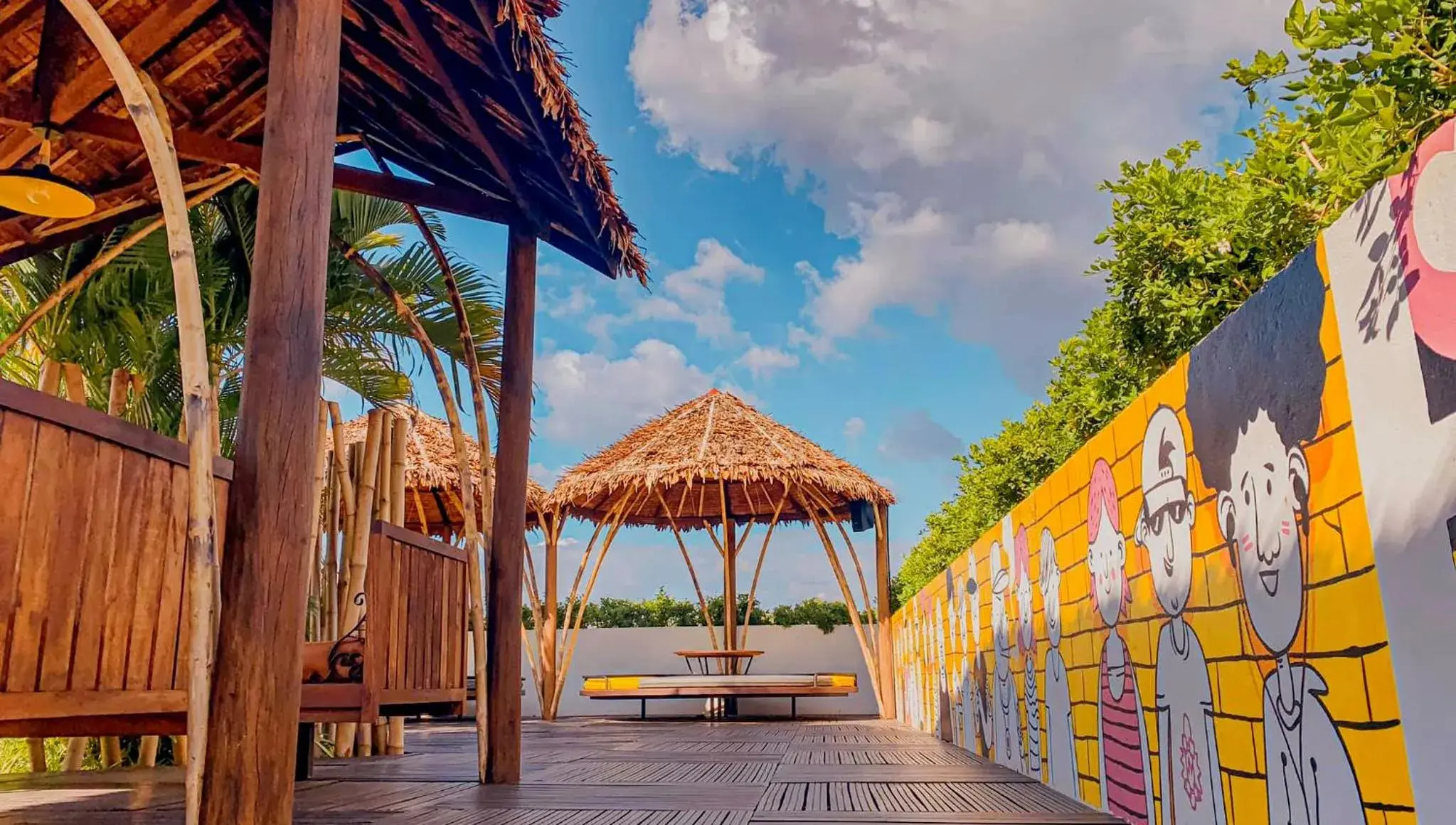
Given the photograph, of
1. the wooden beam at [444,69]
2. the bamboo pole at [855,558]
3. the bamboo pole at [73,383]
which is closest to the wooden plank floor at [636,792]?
the bamboo pole at [73,383]

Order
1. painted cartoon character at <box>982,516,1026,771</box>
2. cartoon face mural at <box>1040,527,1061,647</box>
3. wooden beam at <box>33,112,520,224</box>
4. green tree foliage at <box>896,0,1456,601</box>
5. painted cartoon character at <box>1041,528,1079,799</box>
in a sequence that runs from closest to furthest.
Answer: green tree foliage at <box>896,0,1456,601</box> → painted cartoon character at <box>1041,528,1079,799</box> → cartoon face mural at <box>1040,527,1061,647</box> → wooden beam at <box>33,112,520,224</box> → painted cartoon character at <box>982,516,1026,771</box>

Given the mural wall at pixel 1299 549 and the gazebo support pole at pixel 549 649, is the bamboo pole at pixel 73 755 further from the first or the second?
the gazebo support pole at pixel 549 649

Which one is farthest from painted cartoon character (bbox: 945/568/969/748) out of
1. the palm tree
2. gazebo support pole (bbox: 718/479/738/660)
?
gazebo support pole (bbox: 718/479/738/660)

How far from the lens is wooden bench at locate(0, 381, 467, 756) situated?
194 cm

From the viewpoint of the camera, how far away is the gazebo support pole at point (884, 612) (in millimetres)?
10594

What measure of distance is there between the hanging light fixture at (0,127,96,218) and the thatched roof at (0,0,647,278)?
1.73 feet

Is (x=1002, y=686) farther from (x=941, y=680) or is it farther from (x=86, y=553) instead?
(x=86, y=553)

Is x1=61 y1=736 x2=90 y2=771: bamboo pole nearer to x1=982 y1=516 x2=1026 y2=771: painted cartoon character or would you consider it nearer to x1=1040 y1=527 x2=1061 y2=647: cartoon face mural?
x1=982 y1=516 x2=1026 y2=771: painted cartoon character

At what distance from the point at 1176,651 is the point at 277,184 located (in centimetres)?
229

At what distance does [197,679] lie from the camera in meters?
2.04

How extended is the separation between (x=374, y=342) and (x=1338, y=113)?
5201mm

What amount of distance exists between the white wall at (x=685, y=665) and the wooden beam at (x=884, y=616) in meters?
1.61

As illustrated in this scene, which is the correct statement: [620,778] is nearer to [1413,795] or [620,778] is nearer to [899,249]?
[1413,795]

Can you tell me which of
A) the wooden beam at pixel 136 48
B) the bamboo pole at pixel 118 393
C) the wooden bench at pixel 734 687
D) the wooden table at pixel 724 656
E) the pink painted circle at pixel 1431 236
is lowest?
the wooden bench at pixel 734 687
